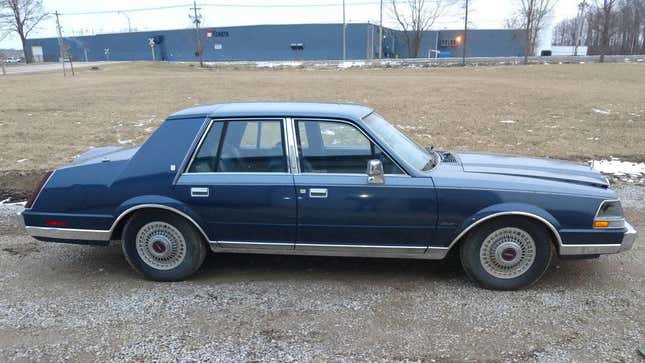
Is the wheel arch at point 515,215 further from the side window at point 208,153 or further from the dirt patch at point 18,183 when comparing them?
the dirt patch at point 18,183

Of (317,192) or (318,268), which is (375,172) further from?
(318,268)

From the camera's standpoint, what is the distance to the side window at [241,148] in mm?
3938

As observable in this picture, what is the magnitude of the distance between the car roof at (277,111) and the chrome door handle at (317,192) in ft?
2.03

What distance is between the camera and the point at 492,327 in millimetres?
3350

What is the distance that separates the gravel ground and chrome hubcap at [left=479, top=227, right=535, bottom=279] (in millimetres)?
201

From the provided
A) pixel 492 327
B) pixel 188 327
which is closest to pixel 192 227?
pixel 188 327

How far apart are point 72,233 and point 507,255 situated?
354 cm

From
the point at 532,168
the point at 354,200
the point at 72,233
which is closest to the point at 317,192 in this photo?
the point at 354,200

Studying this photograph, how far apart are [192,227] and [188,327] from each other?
90 centimetres

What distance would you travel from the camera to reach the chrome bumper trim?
159 inches

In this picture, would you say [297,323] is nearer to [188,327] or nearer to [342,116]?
[188,327]

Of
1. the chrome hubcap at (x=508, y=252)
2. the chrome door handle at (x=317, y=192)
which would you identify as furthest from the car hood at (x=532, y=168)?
the chrome door handle at (x=317, y=192)

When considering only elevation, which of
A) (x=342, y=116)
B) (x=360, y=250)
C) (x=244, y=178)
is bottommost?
(x=360, y=250)

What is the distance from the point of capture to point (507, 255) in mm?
3777
